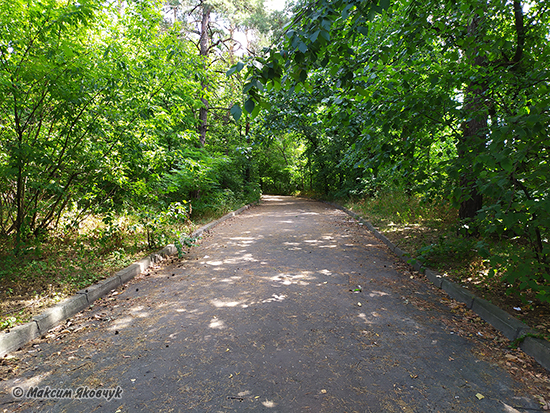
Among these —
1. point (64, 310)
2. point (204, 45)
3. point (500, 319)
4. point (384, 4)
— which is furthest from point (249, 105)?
point (204, 45)

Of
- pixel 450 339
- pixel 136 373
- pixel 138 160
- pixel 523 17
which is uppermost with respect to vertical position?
pixel 523 17

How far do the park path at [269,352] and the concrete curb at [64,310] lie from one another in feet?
0.45

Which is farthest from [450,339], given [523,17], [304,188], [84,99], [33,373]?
[304,188]

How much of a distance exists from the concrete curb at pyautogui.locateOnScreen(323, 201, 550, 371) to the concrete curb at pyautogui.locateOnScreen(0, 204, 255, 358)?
545 centimetres

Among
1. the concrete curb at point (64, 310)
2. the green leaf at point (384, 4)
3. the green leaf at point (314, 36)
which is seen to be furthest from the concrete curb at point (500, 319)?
the concrete curb at point (64, 310)

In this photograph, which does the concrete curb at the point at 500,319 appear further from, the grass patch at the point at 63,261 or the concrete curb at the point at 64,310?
the concrete curb at the point at 64,310

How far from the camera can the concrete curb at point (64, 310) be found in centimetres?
318

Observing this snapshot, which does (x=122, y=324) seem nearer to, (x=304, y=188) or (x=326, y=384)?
(x=326, y=384)

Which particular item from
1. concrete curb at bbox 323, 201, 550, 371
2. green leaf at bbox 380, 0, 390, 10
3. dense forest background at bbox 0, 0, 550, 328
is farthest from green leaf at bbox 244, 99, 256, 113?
concrete curb at bbox 323, 201, 550, 371

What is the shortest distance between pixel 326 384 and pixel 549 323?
9.10ft

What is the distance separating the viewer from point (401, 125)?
478 centimetres

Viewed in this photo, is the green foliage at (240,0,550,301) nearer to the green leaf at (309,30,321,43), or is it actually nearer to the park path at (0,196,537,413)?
the green leaf at (309,30,321,43)

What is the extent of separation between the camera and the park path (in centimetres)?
246

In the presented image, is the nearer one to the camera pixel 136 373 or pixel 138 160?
pixel 136 373
